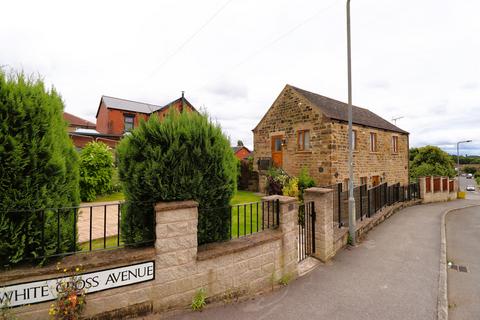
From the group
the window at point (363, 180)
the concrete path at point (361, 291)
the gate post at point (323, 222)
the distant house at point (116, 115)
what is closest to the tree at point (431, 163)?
the window at point (363, 180)

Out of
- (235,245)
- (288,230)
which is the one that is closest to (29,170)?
(235,245)

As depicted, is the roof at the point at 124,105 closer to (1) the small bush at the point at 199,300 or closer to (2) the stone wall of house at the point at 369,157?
(2) the stone wall of house at the point at 369,157

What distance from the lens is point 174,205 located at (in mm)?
2986

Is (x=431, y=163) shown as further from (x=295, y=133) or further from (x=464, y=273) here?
(x=464, y=273)

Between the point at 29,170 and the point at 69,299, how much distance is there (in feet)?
4.75

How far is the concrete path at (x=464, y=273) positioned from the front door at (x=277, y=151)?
905cm

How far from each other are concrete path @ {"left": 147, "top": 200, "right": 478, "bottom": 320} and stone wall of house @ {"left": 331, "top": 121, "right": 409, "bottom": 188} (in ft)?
22.7

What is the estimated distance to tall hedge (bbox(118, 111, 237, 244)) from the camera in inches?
124

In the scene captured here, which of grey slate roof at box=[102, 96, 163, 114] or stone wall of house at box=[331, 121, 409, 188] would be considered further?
grey slate roof at box=[102, 96, 163, 114]

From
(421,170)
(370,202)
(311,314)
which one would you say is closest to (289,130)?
(370,202)

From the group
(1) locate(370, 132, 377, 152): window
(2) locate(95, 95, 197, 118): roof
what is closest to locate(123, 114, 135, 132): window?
(2) locate(95, 95, 197, 118): roof

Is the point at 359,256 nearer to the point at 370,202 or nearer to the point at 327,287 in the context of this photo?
the point at 327,287

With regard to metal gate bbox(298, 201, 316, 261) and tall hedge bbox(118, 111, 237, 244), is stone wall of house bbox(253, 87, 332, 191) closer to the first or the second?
metal gate bbox(298, 201, 316, 261)

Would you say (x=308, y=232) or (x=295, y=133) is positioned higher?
(x=295, y=133)
